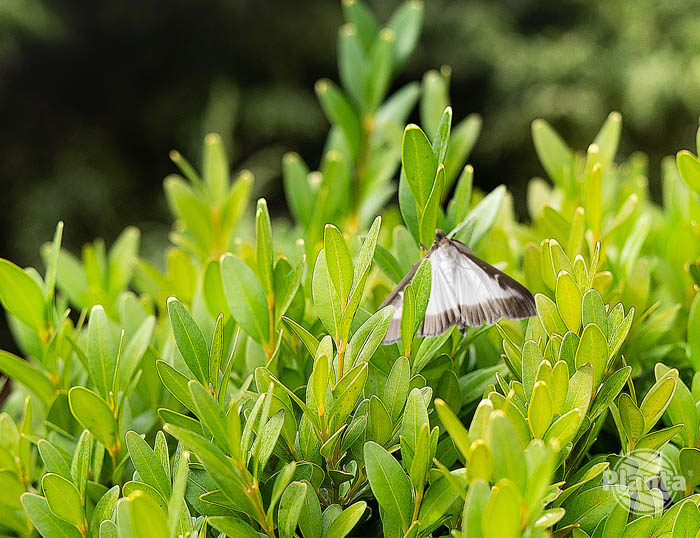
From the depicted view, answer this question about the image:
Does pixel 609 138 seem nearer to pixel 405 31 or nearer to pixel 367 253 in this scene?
pixel 405 31

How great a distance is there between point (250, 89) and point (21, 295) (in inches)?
199

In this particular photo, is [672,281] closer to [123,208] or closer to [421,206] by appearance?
[421,206]

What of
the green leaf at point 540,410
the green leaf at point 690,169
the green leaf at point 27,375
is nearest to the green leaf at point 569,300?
the green leaf at point 540,410

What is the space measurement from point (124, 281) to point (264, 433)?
0.61m

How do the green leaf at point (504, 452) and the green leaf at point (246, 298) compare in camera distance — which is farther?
the green leaf at point (246, 298)

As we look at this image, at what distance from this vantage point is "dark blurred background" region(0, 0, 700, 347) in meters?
4.95

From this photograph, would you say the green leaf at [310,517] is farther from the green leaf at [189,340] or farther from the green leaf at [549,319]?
the green leaf at [549,319]

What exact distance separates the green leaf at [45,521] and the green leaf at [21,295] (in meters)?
0.25

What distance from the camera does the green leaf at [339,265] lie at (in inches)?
20.4

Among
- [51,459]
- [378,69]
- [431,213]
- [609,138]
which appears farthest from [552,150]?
[51,459]

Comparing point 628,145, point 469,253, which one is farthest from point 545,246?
point 628,145

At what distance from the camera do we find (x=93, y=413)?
23.8 inches

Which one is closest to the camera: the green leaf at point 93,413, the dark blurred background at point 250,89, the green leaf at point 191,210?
the green leaf at point 93,413

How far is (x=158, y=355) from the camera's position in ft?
2.44
